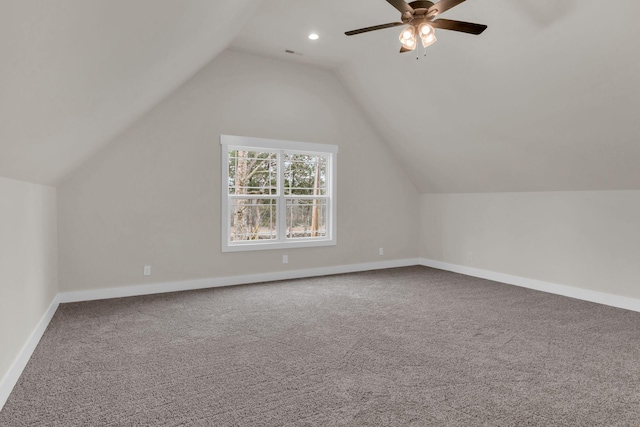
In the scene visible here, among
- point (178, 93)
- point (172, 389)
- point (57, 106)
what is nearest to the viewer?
point (57, 106)

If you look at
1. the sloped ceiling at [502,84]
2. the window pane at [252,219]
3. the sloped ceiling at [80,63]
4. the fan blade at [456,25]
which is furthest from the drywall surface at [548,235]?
the sloped ceiling at [80,63]

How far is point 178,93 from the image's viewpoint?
4.86 m

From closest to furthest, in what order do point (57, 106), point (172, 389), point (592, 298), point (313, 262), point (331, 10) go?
1. point (57, 106)
2. point (172, 389)
3. point (331, 10)
4. point (592, 298)
5. point (313, 262)

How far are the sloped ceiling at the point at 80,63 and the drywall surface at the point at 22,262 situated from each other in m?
0.19

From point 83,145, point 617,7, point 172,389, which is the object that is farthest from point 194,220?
point 617,7

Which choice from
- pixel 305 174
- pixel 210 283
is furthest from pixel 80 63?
pixel 305 174

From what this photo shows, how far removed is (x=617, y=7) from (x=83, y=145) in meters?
4.40

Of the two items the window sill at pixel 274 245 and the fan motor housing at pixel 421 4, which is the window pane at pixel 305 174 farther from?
the fan motor housing at pixel 421 4

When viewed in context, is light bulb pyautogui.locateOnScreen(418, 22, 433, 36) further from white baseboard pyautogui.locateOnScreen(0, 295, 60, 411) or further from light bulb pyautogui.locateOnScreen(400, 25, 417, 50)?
white baseboard pyautogui.locateOnScreen(0, 295, 60, 411)

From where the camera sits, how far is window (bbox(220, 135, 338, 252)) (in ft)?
17.5

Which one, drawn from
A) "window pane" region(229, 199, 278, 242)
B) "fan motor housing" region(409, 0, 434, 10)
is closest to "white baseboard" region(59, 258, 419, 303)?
"window pane" region(229, 199, 278, 242)

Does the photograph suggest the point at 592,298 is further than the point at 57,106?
Yes

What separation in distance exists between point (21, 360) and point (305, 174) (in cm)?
409

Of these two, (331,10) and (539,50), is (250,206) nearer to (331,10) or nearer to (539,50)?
(331,10)
